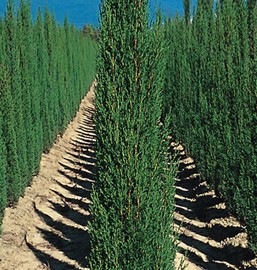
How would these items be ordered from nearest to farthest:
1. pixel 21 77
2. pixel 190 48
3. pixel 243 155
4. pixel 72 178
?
pixel 243 155 < pixel 21 77 < pixel 72 178 < pixel 190 48

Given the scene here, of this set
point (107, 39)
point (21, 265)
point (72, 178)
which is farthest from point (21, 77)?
point (107, 39)

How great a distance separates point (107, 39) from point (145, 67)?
1.50 ft

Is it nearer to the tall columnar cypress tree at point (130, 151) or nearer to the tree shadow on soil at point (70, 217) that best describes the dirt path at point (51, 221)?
the tree shadow on soil at point (70, 217)

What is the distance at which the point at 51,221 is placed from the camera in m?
8.76

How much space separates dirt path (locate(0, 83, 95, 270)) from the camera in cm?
696

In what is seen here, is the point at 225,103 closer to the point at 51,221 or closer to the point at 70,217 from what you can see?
the point at 70,217

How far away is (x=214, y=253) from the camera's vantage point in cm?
740

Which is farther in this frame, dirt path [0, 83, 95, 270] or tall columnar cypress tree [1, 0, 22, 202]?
tall columnar cypress tree [1, 0, 22, 202]

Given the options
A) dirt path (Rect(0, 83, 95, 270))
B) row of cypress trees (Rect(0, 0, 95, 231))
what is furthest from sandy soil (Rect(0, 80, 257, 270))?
row of cypress trees (Rect(0, 0, 95, 231))

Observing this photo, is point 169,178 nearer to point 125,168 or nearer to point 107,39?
point 125,168

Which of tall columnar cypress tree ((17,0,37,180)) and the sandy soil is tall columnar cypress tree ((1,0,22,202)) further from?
tall columnar cypress tree ((17,0,37,180))

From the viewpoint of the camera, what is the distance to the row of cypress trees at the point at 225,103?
7164mm

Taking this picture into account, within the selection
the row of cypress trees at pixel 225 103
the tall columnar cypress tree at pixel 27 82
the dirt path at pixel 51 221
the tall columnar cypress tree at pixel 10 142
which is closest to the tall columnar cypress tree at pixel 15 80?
the tall columnar cypress tree at pixel 10 142

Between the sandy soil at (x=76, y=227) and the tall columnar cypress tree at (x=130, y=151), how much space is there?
1.33 feet
